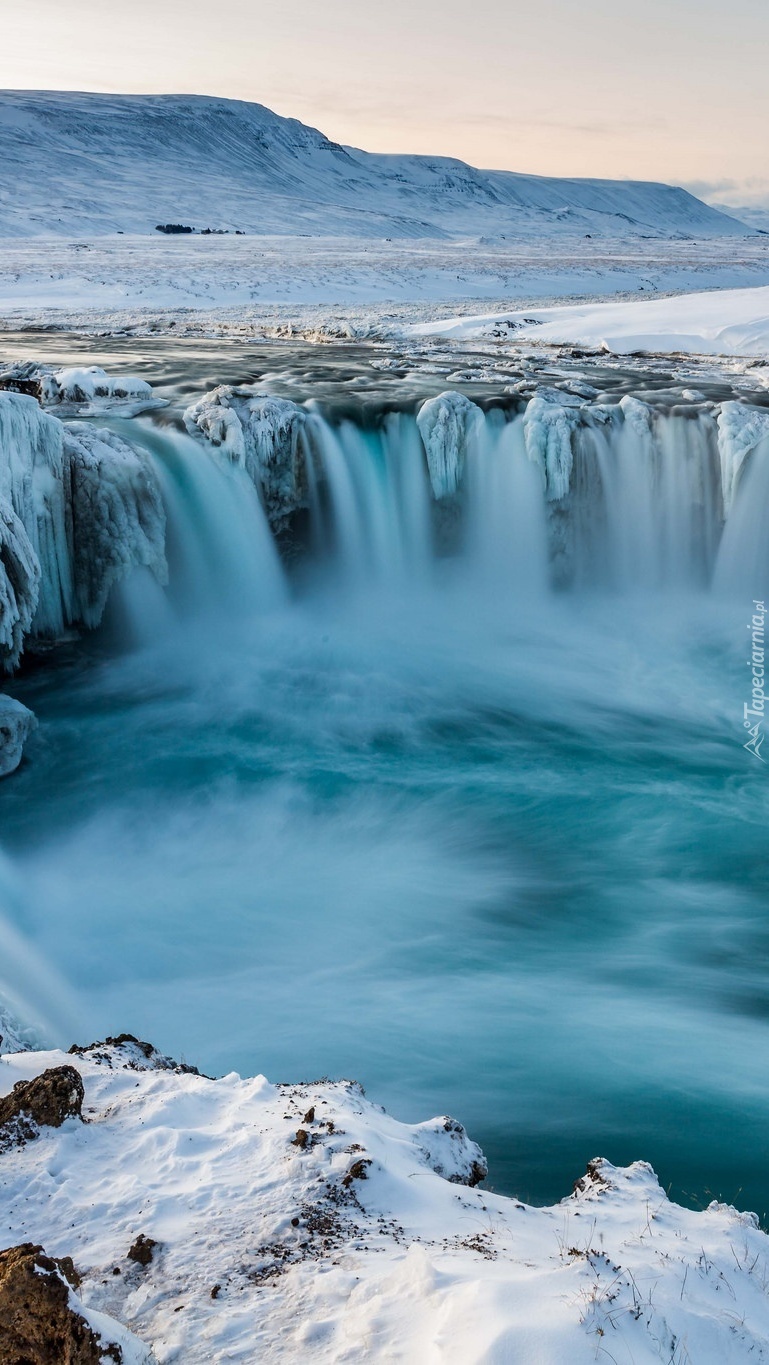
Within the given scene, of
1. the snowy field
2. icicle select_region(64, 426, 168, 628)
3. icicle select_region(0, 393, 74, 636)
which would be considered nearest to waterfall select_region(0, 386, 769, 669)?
icicle select_region(64, 426, 168, 628)

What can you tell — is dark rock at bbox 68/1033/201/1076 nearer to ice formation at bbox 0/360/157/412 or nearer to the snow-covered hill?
ice formation at bbox 0/360/157/412

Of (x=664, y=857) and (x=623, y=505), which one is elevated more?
(x=623, y=505)

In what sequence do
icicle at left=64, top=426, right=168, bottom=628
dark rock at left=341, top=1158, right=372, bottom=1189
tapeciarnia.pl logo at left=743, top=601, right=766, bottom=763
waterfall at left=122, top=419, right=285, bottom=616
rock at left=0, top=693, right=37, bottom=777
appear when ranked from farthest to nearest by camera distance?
waterfall at left=122, top=419, right=285, bottom=616 → icicle at left=64, top=426, right=168, bottom=628 → tapeciarnia.pl logo at left=743, top=601, right=766, bottom=763 → rock at left=0, top=693, right=37, bottom=777 → dark rock at left=341, top=1158, right=372, bottom=1189

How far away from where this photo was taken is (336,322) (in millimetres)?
26625

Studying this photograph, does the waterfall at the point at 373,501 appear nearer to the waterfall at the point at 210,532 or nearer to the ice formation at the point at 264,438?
the ice formation at the point at 264,438

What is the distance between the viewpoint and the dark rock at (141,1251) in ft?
11.3

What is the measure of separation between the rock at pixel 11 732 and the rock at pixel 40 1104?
5431 mm

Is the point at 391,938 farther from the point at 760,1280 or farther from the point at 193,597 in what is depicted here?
the point at 193,597

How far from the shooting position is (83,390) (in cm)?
1348

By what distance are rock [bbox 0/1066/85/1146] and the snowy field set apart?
22.5 meters

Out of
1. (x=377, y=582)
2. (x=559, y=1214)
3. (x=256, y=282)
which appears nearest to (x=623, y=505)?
(x=377, y=582)

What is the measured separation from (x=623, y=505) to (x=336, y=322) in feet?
50.4

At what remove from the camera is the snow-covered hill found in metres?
75.8

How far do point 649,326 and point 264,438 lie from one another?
13858 millimetres
